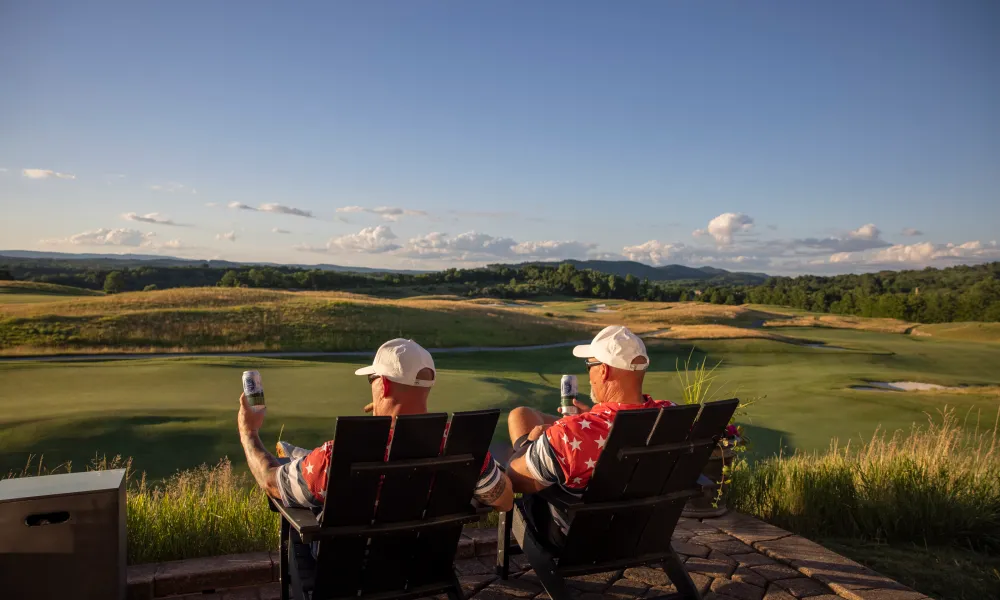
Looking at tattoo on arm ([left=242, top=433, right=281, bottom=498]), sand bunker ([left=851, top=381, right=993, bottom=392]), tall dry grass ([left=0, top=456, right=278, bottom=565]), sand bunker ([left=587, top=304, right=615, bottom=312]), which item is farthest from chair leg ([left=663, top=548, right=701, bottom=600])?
sand bunker ([left=587, top=304, right=615, bottom=312])

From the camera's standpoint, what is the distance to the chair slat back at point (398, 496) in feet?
7.50

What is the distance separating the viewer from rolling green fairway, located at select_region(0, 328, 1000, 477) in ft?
30.1

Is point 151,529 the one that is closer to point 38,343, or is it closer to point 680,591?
point 680,591

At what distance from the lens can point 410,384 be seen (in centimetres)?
253

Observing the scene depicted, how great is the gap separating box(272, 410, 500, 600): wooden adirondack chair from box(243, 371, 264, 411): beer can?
0.41 metres

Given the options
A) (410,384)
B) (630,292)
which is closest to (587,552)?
(410,384)

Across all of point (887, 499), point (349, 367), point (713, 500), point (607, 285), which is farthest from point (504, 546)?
point (607, 285)

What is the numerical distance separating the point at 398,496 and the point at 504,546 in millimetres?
1296

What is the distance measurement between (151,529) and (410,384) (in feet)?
7.73

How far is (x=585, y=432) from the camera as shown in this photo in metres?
2.88

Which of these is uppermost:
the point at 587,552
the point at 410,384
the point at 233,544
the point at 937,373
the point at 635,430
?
the point at 410,384

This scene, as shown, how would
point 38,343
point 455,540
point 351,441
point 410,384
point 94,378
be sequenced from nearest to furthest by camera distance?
point 351,441 → point 410,384 → point 455,540 → point 94,378 → point 38,343

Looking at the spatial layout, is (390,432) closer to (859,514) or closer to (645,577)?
(645,577)

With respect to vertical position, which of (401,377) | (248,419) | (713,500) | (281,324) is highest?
(401,377)
